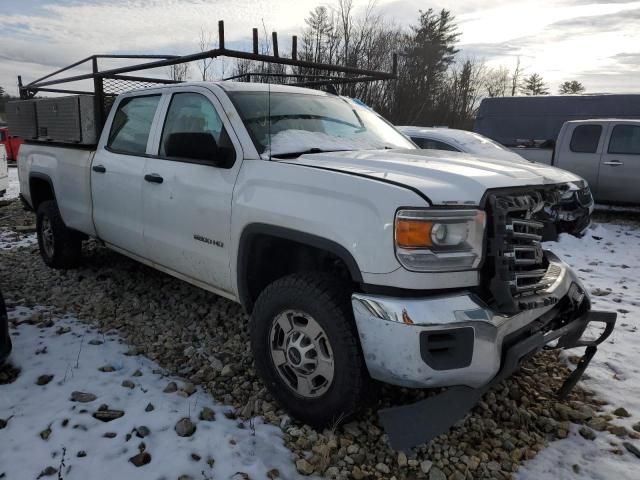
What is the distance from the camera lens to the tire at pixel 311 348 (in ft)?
7.75

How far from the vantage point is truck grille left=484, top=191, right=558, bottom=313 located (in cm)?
223

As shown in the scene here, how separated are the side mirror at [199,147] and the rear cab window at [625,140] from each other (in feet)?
28.6

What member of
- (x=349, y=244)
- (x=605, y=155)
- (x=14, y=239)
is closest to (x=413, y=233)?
(x=349, y=244)

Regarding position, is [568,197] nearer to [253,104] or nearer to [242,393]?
[253,104]

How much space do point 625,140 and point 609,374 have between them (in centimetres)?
743

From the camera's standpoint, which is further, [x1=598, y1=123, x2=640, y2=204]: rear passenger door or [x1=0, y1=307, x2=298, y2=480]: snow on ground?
[x1=598, y1=123, x2=640, y2=204]: rear passenger door

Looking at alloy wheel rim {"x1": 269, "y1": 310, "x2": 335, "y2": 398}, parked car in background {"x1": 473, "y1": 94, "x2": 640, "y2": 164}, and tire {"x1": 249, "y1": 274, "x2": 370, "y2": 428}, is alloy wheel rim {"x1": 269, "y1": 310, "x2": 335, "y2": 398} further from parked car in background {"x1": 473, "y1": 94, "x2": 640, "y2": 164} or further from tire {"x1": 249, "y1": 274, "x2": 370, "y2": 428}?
parked car in background {"x1": 473, "y1": 94, "x2": 640, "y2": 164}

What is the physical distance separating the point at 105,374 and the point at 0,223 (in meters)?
6.19

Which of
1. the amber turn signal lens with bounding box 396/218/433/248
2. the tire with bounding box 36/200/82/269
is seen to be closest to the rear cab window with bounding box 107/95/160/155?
the tire with bounding box 36/200/82/269

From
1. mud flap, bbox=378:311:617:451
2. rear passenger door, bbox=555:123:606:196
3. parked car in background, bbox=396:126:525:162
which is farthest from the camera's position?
rear passenger door, bbox=555:123:606:196

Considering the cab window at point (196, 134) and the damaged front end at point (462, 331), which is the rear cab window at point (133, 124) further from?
the damaged front end at point (462, 331)

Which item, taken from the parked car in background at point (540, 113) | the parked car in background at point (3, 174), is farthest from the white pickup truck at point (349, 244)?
the parked car in background at point (540, 113)

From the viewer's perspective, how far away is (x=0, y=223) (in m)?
7.96

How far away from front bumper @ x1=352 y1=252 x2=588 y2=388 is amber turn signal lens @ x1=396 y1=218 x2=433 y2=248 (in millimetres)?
244
